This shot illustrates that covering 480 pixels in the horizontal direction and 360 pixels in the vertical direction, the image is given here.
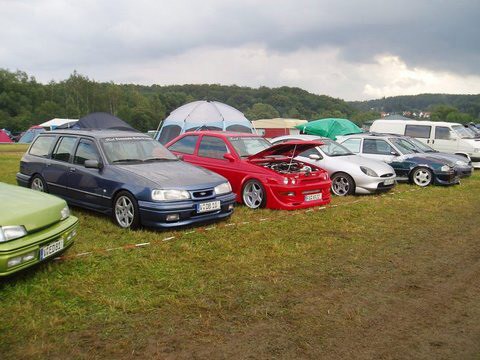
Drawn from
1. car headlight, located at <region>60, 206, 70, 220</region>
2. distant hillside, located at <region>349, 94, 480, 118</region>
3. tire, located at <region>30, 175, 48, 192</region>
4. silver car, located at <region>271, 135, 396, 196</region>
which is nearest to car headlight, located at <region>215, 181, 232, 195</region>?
car headlight, located at <region>60, 206, 70, 220</region>

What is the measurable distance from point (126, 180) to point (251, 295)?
3001 mm

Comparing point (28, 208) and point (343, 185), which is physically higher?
point (28, 208)

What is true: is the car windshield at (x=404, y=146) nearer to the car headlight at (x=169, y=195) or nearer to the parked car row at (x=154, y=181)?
the parked car row at (x=154, y=181)

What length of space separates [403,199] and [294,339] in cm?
711

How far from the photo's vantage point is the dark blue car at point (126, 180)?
5965 mm

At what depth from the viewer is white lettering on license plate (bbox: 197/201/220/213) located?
621cm

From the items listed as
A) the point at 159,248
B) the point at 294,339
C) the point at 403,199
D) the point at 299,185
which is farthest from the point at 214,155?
the point at 294,339

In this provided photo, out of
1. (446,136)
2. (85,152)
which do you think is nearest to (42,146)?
(85,152)

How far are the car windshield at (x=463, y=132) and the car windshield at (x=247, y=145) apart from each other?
1055cm

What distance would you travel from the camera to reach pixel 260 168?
7992 millimetres

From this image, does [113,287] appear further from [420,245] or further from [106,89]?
[106,89]

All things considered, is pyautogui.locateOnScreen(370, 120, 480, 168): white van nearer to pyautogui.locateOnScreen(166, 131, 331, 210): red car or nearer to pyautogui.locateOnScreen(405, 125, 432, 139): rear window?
pyautogui.locateOnScreen(405, 125, 432, 139): rear window

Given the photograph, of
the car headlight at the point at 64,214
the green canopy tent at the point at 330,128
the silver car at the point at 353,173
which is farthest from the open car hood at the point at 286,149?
the green canopy tent at the point at 330,128

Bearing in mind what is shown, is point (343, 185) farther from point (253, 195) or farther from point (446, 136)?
point (446, 136)
